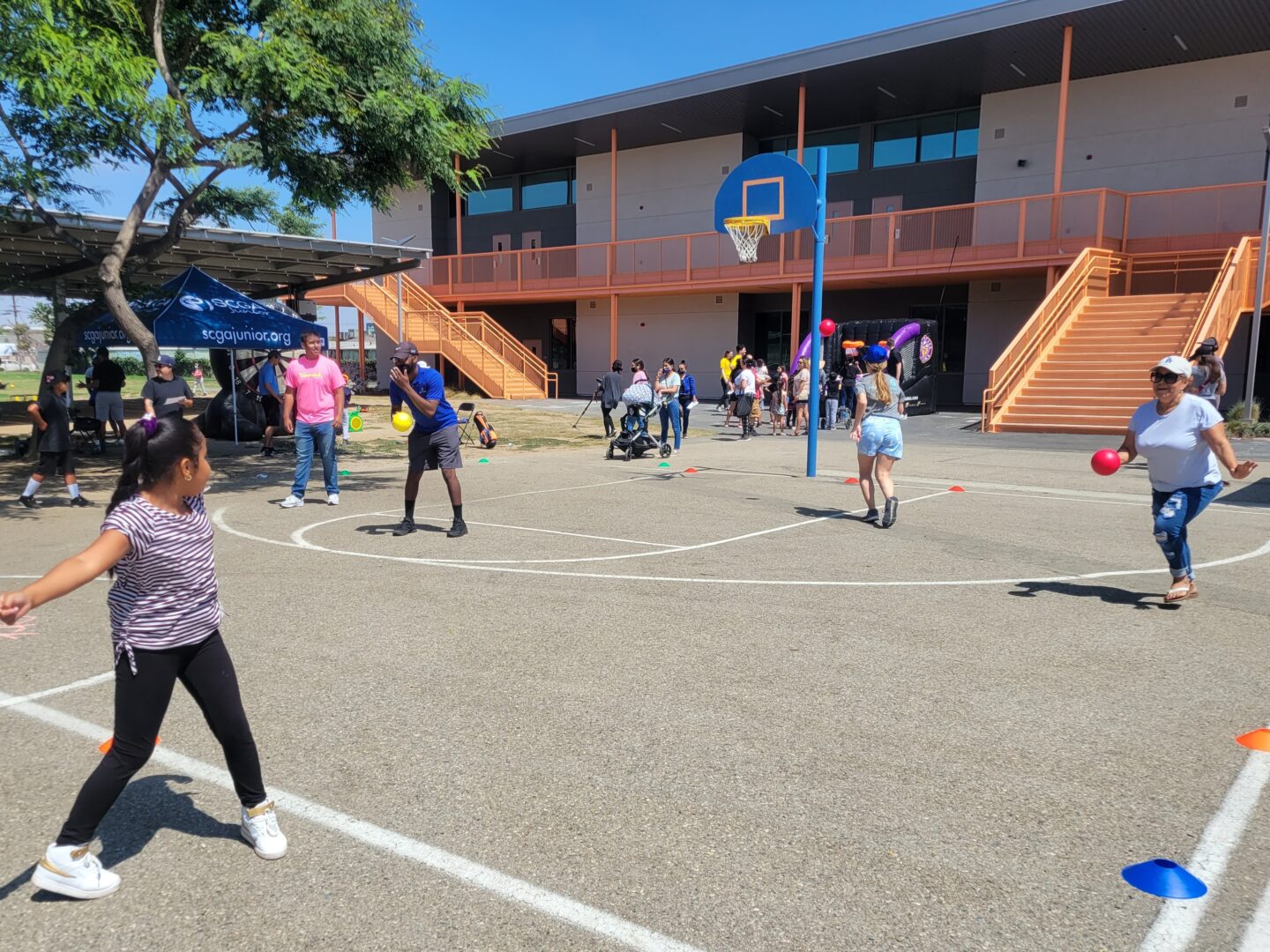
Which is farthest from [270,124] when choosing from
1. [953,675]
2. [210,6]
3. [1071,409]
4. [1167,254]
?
[1167,254]

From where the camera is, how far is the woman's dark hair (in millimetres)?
2842

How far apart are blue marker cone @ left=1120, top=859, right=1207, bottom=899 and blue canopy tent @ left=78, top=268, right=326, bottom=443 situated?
1399 cm

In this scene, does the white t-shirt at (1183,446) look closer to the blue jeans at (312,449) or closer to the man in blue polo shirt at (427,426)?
the man in blue polo shirt at (427,426)

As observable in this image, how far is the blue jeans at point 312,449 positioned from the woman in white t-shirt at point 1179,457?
7.78 meters

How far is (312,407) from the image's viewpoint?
32.1 feet

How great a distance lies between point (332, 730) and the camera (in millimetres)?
4105

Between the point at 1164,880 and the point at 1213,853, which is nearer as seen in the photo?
the point at 1164,880

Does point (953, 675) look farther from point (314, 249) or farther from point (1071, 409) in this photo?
point (314, 249)

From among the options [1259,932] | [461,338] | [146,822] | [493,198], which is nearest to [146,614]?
[146,822]

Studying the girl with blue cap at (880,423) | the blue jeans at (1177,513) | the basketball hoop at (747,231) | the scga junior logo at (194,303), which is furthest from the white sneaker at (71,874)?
the scga junior logo at (194,303)

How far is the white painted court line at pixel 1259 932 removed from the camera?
101 inches

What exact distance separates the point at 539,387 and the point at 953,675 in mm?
27998

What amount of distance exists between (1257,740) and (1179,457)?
8.24 feet

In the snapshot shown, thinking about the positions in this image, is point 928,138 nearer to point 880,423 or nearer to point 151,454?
point 880,423
